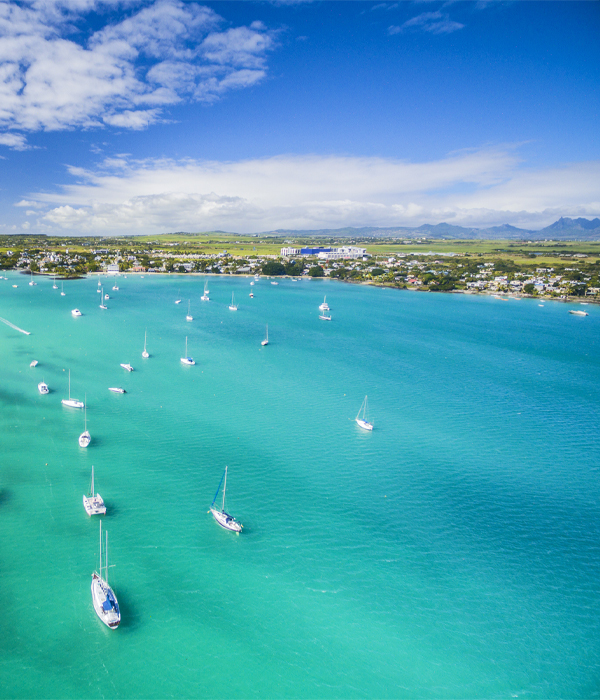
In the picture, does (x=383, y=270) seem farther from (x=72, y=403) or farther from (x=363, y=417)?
(x=72, y=403)

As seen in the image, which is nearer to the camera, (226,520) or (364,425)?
(226,520)

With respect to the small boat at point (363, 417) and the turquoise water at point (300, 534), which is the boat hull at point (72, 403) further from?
the small boat at point (363, 417)

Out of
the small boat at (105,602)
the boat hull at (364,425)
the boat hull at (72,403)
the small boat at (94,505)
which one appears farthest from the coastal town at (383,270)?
the small boat at (105,602)

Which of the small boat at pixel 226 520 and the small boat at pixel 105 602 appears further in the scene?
the small boat at pixel 226 520

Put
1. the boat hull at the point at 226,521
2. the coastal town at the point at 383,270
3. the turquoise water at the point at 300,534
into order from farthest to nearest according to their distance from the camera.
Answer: the coastal town at the point at 383,270, the boat hull at the point at 226,521, the turquoise water at the point at 300,534

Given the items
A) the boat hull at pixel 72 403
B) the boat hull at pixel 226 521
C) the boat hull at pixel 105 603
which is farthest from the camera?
the boat hull at pixel 72 403

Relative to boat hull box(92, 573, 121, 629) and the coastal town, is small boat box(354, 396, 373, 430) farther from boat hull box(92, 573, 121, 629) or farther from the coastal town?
the coastal town

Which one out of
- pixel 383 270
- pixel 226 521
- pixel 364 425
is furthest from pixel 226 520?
pixel 383 270
